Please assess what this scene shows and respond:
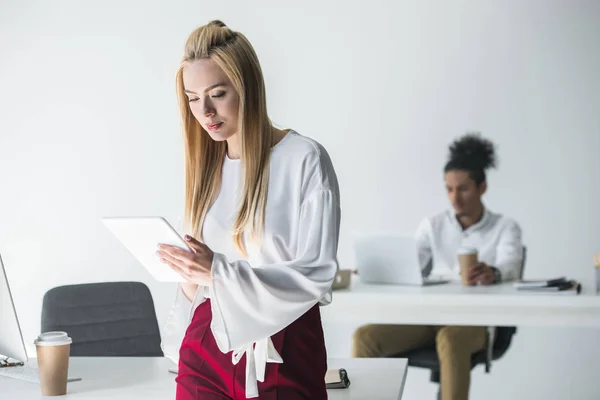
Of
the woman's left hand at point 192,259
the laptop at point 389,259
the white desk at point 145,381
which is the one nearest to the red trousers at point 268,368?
the woman's left hand at point 192,259

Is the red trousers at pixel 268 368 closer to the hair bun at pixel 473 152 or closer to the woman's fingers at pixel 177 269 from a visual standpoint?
the woman's fingers at pixel 177 269

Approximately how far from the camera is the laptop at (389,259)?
363cm

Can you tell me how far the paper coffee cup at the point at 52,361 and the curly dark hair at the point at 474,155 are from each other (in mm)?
3454

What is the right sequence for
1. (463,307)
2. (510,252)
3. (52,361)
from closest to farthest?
(52,361) → (463,307) → (510,252)

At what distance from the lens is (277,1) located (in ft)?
16.8

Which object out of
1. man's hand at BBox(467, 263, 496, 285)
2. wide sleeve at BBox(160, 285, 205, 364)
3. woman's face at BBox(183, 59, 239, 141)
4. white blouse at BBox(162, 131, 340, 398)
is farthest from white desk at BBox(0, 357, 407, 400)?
man's hand at BBox(467, 263, 496, 285)

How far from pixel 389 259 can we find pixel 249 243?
2190mm

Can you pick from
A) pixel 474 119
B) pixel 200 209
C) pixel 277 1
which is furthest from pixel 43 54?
pixel 200 209

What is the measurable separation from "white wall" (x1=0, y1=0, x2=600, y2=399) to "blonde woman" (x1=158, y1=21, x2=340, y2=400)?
11.1 ft

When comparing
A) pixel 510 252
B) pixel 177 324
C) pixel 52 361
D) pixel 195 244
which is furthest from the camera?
pixel 510 252

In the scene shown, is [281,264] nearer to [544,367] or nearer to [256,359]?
[256,359]

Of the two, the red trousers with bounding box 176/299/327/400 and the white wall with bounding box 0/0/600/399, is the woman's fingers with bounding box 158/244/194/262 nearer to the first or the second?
the red trousers with bounding box 176/299/327/400

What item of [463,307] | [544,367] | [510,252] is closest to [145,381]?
[463,307]

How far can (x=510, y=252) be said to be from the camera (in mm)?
4523
